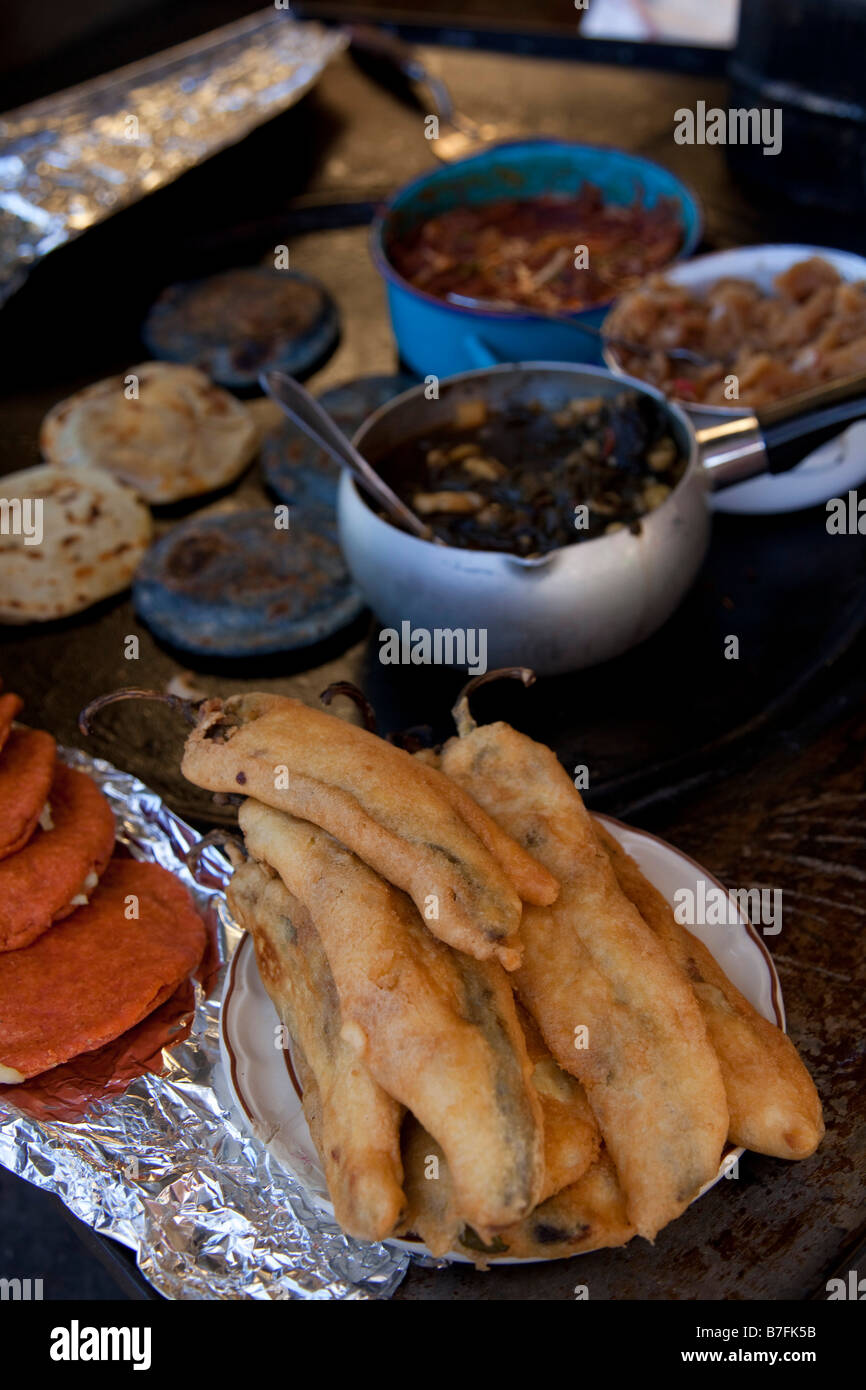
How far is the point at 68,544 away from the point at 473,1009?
1185 mm

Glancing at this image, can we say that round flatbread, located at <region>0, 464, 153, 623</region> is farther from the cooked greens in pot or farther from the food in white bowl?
the food in white bowl

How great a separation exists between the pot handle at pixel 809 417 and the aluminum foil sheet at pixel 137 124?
1.59m

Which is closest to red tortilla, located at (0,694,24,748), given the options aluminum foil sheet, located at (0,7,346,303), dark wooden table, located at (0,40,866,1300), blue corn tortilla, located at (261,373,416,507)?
dark wooden table, located at (0,40,866,1300)

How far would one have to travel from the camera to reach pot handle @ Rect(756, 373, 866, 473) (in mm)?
1508

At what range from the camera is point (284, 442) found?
206 centimetres

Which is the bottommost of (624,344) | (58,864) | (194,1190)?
(194,1190)

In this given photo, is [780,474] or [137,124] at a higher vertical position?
[137,124]

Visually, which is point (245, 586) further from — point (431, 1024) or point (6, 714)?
point (431, 1024)

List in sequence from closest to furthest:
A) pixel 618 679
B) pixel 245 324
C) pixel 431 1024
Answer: pixel 431 1024 → pixel 618 679 → pixel 245 324

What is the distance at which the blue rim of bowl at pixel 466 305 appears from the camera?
1907 mm

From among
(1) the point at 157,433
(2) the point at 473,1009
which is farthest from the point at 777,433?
(1) the point at 157,433

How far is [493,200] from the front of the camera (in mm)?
2371

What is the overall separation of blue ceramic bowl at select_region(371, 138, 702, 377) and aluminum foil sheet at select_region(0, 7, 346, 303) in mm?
684

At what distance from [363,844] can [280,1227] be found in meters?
0.38
